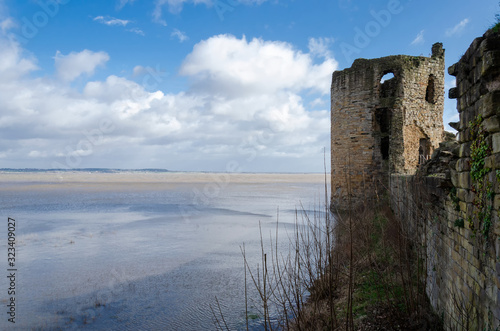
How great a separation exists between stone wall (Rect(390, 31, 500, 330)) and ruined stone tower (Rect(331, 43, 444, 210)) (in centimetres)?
1163

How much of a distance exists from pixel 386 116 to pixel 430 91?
2.74 meters

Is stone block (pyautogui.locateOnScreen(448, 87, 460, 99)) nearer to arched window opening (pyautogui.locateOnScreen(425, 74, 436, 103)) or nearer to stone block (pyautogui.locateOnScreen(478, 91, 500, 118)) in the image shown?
stone block (pyautogui.locateOnScreen(478, 91, 500, 118))

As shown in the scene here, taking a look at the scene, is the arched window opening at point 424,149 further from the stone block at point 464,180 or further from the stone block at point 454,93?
the stone block at point 464,180

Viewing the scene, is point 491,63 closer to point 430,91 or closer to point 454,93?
point 454,93

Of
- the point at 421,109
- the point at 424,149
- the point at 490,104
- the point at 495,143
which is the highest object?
the point at 421,109

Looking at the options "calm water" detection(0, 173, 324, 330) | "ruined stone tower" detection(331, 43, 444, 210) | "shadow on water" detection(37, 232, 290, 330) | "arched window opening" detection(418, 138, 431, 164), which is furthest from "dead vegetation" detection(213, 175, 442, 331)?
"arched window opening" detection(418, 138, 431, 164)

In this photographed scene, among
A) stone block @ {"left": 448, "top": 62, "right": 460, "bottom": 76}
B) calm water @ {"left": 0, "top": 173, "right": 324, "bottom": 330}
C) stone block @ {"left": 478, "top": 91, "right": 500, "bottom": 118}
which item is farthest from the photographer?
calm water @ {"left": 0, "top": 173, "right": 324, "bottom": 330}

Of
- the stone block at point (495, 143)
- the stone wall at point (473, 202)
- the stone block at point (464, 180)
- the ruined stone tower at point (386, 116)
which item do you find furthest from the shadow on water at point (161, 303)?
the ruined stone tower at point (386, 116)

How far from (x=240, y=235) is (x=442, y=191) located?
11.4m

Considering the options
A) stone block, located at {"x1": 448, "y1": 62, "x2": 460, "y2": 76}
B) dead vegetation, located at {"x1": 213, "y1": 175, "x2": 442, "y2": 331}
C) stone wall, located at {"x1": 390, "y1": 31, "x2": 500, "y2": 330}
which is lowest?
dead vegetation, located at {"x1": 213, "y1": 175, "x2": 442, "y2": 331}

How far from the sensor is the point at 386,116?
55.5 ft

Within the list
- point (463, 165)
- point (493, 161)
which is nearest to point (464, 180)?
point (463, 165)

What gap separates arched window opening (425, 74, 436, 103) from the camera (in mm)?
17156

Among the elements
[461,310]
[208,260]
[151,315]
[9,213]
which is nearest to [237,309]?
[151,315]
